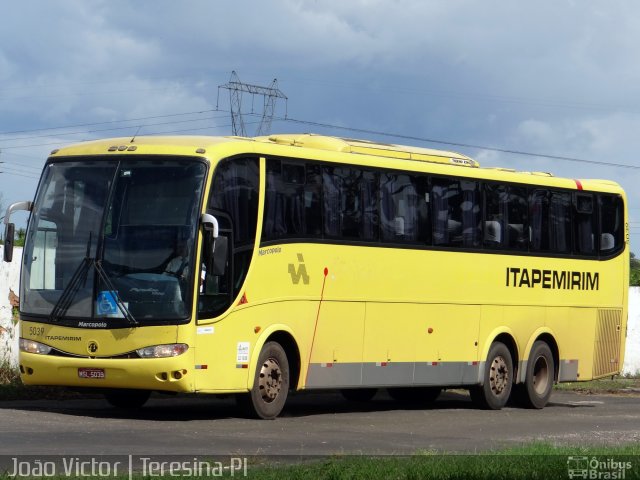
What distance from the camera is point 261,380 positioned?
19.3 m

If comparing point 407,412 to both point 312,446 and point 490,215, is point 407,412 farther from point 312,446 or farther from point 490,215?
point 312,446

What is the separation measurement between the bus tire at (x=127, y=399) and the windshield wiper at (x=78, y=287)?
2.14 meters

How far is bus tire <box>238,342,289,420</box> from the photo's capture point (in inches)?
756

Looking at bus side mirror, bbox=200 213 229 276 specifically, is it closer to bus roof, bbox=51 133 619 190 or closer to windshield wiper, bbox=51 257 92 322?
bus roof, bbox=51 133 619 190

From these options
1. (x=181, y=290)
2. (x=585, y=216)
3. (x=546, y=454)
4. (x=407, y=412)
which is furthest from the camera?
(x=585, y=216)

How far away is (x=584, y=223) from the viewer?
87.5 ft

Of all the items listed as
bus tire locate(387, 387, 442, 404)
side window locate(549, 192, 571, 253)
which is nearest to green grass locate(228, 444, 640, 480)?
bus tire locate(387, 387, 442, 404)

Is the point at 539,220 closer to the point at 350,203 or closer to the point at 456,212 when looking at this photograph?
the point at 456,212

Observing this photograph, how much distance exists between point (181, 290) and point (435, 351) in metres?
6.31

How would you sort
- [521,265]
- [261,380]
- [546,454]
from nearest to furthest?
[546,454] < [261,380] < [521,265]

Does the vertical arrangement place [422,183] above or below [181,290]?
above

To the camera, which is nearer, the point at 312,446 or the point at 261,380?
the point at 312,446

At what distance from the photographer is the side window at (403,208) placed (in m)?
22.0

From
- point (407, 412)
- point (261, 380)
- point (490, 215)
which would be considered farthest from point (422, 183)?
point (261, 380)
